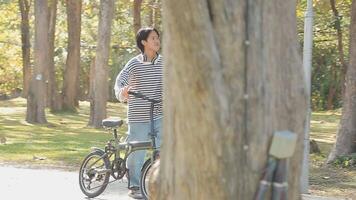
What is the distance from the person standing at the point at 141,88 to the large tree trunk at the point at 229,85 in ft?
14.6

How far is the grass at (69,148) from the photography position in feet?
35.4

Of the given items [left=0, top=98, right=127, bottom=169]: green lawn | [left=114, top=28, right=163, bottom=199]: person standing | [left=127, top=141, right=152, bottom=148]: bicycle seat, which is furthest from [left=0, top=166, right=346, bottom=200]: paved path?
[left=0, top=98, right=127, bottom=169]: green lawn

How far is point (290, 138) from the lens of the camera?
345cm

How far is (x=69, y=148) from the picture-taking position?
15469mm

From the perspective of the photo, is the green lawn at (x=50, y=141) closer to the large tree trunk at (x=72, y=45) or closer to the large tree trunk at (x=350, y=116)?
the large tree trunk at (x=72, y=45)

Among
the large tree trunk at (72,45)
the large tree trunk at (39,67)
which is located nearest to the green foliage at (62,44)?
the large tree trunk at (72,45)

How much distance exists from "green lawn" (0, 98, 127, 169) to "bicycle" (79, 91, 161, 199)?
372 cm

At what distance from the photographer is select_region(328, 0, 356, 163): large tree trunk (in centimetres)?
1294

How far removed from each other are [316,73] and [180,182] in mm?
39051

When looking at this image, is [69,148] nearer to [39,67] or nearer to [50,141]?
[50,141]

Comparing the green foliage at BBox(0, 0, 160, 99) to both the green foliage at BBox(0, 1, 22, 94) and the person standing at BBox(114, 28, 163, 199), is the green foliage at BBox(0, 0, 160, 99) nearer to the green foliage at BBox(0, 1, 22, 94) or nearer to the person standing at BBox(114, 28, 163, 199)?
the green foliage at BBox(0, 1, 22, 94)

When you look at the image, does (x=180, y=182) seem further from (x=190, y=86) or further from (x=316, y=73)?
(x=316, y=73)

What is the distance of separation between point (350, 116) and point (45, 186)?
229 inches

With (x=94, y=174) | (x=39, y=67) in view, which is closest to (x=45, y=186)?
(x=94, y=174)
